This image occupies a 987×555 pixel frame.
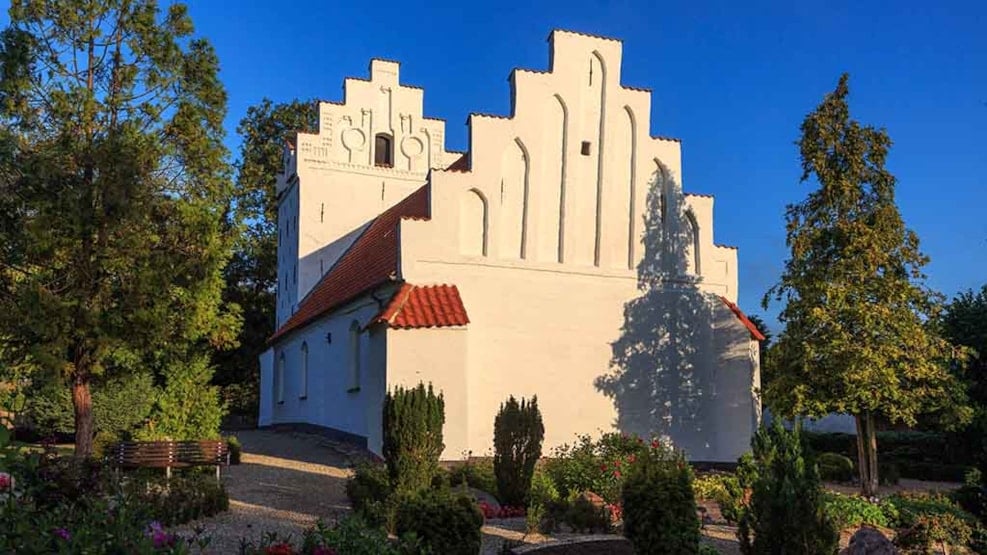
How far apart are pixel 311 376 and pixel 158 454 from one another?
11768 millimetres

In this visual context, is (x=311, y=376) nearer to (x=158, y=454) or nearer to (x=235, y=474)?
(x=235, y=474)

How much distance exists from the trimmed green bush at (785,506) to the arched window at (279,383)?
2463 cm

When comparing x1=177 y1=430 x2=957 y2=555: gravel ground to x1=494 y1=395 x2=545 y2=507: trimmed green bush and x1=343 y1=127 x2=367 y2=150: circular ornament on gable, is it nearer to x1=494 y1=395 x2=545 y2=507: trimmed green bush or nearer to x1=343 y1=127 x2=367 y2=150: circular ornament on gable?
x1=494 y1=395 x2=545 y2=507: trimmed green bush

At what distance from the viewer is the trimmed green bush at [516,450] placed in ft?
47.7

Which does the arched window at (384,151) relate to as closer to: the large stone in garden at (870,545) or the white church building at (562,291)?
the white church building at (562,291)

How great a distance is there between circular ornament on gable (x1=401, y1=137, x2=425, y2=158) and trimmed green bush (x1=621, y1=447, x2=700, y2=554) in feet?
76.1

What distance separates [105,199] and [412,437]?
681 cm

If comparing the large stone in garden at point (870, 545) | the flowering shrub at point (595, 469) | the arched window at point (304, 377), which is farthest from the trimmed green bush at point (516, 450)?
the arched window at point (304, 377)

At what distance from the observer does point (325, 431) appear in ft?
81.6

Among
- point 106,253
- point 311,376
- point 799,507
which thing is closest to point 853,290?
point 799,507

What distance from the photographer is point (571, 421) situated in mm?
20750

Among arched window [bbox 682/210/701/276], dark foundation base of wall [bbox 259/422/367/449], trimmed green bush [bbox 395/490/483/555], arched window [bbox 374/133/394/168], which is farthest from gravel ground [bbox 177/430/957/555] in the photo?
arched window [bbox 374/133/394/168]

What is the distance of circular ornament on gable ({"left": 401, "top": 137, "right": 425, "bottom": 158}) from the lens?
1244 inches

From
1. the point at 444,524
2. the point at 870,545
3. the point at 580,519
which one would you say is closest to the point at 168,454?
the point at 580,519
